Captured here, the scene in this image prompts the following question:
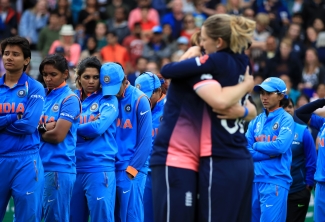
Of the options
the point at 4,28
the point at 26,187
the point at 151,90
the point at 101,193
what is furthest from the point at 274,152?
the point at 4,28

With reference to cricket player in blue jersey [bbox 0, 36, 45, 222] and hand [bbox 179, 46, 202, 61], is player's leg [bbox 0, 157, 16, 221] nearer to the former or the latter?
cricket player in blue jersey [bbox 0, 36, 45, 222]

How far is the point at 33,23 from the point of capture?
56.6ft

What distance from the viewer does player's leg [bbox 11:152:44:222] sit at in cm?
720

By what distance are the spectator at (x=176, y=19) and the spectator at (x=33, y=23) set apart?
9.59ft

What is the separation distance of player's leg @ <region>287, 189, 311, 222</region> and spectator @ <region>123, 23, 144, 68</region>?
7.53m

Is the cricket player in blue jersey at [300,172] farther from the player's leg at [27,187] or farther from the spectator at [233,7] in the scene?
the spectator at [233,7]

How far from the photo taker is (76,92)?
8.28m

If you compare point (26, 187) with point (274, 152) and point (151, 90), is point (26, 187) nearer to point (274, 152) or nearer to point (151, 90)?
point (151, 90)

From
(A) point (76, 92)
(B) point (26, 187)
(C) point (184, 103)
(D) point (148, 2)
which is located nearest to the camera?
(C) point (184, 103)

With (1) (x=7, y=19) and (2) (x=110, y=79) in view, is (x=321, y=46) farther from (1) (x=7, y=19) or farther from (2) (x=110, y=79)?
(2) (x=110, y=79)

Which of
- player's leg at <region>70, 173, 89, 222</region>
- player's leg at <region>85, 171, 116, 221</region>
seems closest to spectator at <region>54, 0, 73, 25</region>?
player's leg at <region>70, 173, 89, 222</region>

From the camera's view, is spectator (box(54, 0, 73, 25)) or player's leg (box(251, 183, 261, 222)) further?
spectator (box(54, 0, 73, 25))

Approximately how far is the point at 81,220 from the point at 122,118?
3.96 ft

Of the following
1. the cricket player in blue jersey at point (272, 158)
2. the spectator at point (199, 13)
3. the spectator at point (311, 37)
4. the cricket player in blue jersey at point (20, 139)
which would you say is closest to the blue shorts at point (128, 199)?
the cricket player in blue jersey at point (20, 139)
